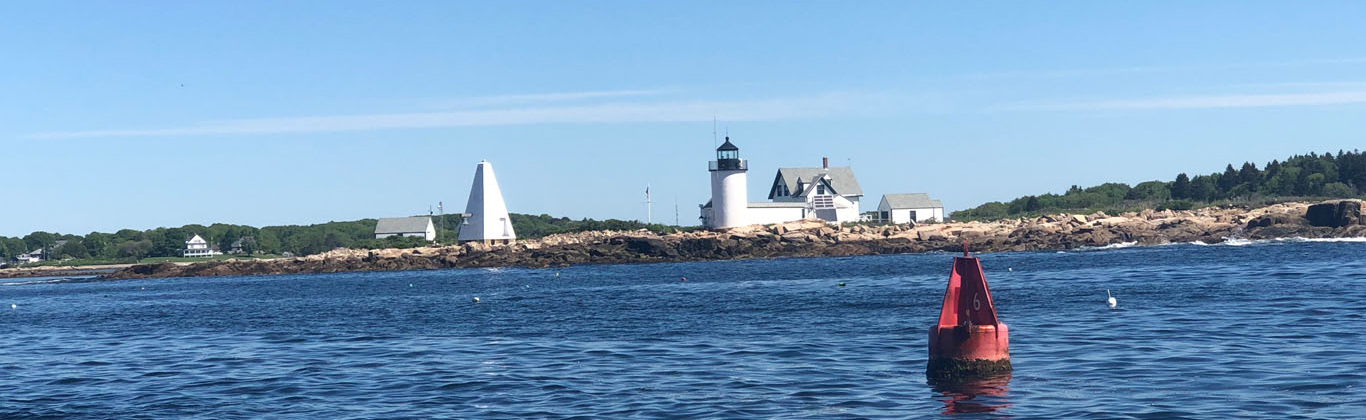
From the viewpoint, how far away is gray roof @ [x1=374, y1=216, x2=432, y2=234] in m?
138

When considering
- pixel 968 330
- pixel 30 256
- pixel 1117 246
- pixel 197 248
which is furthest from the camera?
pixel 30 256

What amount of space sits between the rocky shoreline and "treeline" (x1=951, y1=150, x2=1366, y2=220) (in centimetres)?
1780

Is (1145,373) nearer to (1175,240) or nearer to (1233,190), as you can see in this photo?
(1175,240)

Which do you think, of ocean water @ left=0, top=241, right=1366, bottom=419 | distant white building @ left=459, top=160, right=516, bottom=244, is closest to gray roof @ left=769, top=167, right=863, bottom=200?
distant white building @ left=459, top=160, right=516, bottom=244

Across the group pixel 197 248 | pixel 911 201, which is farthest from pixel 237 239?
pixel 911 201

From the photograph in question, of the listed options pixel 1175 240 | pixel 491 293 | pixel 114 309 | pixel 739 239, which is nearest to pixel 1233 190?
pixel 1175 240

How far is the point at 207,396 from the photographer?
2039cm

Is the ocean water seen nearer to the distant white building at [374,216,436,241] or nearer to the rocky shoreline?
the rocky shoreline

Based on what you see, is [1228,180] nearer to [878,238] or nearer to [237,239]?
[878,238]

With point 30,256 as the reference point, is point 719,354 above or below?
below

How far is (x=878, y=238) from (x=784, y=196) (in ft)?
59.6

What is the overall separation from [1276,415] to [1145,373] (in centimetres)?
385

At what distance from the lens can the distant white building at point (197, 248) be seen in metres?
150

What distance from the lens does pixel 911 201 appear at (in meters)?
110
